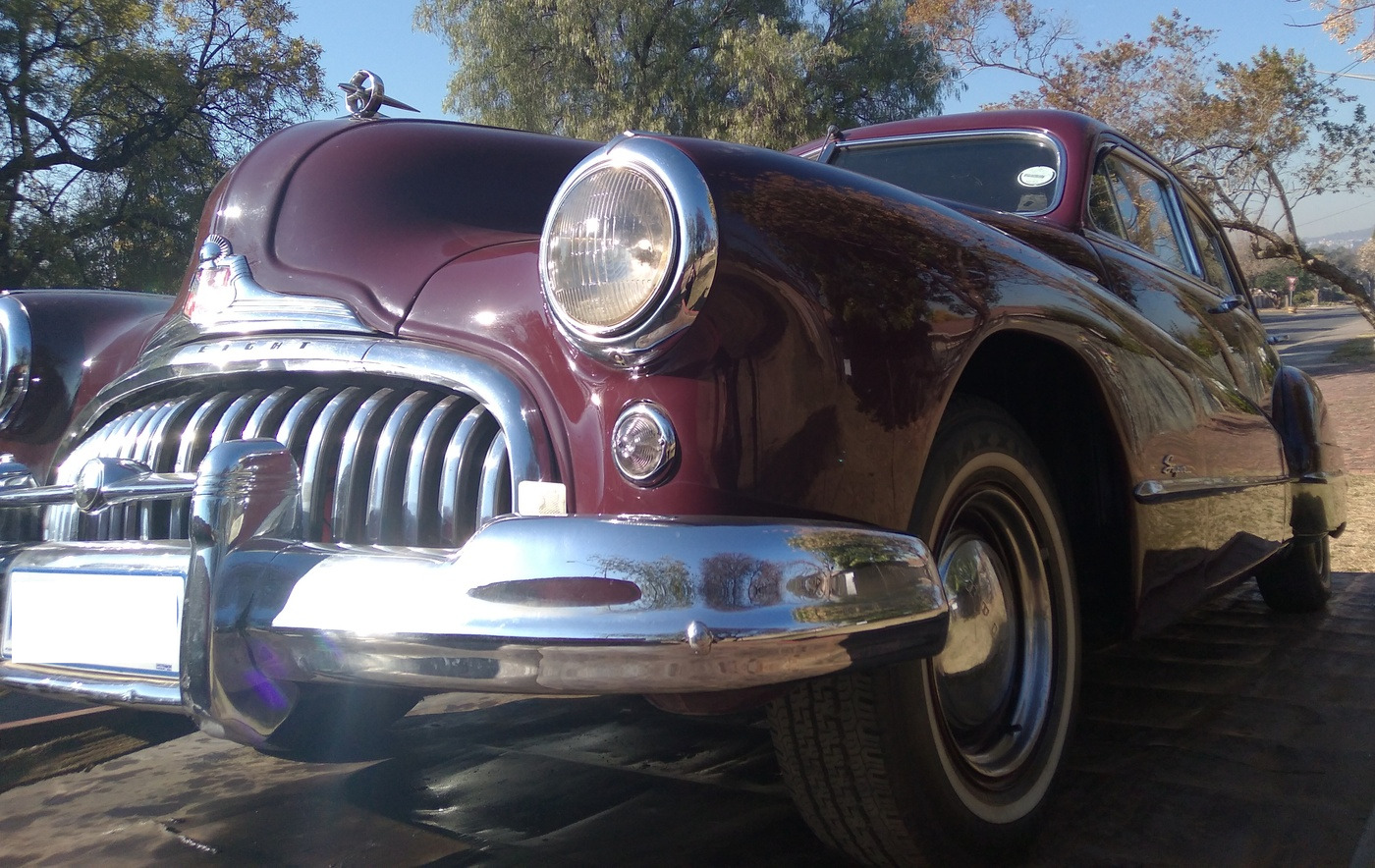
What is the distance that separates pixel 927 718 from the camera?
5.16 ft

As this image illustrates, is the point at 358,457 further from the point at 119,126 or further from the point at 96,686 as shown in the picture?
the point at 119,126

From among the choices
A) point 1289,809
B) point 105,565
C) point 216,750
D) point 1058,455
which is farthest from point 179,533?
point 1289,809

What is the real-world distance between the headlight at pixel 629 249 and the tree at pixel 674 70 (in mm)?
16208

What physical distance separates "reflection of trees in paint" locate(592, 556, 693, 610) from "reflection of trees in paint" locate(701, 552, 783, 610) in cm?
2

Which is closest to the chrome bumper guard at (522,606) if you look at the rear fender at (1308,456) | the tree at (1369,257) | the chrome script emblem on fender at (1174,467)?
the chrome script emblem on fender at (1174,467)

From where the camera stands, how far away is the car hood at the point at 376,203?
1.96 m

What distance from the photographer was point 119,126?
518 inches

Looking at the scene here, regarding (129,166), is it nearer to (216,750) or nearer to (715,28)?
(715,28)

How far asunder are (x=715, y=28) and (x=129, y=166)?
10.0m

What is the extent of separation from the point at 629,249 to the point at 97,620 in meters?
1.02

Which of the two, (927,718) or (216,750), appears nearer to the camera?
(927,718)

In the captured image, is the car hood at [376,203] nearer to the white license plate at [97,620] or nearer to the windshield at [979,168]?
the white license plate at [97,620]

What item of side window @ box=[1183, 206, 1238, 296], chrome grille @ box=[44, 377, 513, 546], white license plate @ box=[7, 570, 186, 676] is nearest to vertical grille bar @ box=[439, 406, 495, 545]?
chrome grille @ box=[44, 377, 513, 546]

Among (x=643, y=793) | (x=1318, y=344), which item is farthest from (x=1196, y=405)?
(x=1318, y=344)
